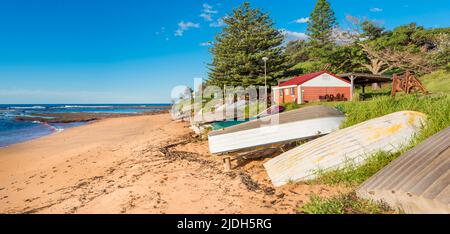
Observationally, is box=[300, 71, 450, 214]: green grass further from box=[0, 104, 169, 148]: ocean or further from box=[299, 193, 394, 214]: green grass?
box=[0, 104, 169, 148]: ocean

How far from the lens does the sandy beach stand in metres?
4.36

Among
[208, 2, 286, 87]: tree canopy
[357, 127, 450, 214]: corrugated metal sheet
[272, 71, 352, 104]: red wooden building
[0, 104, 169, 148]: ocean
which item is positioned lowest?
[0, 104, 169, 148]: ocean

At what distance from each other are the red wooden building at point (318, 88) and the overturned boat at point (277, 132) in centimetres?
1554

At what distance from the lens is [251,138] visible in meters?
6.64

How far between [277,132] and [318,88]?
17.4 metres

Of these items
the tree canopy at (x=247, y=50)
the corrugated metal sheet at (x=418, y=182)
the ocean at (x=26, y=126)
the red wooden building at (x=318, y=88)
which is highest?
the tree canopy at (x=247, y=50)

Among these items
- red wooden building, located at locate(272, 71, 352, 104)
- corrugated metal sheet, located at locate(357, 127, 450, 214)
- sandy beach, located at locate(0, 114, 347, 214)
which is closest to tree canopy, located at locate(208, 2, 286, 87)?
red wooden building, located at locate(272, 71, 352, 104)

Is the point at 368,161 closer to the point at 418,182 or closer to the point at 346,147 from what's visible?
the point at 346,147

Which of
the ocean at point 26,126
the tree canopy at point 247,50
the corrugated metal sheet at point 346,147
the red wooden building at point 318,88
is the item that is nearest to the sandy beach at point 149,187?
the corrugated metal sheet at point 346,147

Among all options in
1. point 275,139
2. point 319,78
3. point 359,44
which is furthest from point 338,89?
point 275,139

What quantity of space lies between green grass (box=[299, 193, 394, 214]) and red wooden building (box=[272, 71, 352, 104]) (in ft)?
61.2

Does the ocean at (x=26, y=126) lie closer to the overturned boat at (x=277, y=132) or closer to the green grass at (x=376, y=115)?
the overturned boat at (x=277, y=132)

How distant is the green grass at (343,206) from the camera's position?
3480 mm

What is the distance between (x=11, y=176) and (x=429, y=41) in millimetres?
43811
